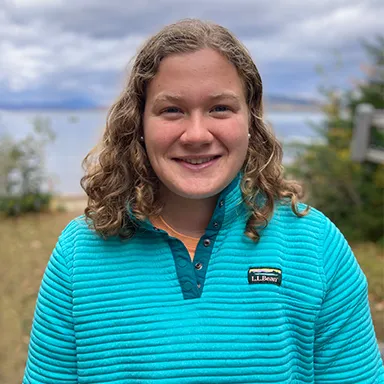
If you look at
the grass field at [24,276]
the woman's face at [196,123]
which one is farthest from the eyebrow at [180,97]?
the grass field at [24,276]

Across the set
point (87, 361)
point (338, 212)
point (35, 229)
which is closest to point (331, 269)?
point (87, 361)

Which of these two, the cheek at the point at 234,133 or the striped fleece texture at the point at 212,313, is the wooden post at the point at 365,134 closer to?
the striped fleece texture at the point at 212,313

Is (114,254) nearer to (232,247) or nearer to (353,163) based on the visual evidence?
(232,247)

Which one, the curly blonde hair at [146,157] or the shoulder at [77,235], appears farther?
the shoulder at [77,235]

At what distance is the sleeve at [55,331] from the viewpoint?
1614mm

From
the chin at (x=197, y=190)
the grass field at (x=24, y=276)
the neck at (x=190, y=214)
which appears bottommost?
the grass field at (x=24, y=276)

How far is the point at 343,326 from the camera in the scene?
1.65 meters

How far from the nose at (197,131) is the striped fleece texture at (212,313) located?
220 mm

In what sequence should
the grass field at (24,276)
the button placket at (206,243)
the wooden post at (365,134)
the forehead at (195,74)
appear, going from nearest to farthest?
the forehead at (195,74), the button placket at (206,243), the grass field at (24,276), the wooden post at (365,134)

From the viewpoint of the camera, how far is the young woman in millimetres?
1545

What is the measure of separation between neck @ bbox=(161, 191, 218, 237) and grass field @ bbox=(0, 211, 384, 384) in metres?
2.29

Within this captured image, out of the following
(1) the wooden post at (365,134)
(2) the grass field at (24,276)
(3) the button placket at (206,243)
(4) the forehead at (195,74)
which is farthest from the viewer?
(1) the wooden post at (365,134)

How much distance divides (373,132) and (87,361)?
5030 mm

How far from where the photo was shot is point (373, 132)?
5.93m
